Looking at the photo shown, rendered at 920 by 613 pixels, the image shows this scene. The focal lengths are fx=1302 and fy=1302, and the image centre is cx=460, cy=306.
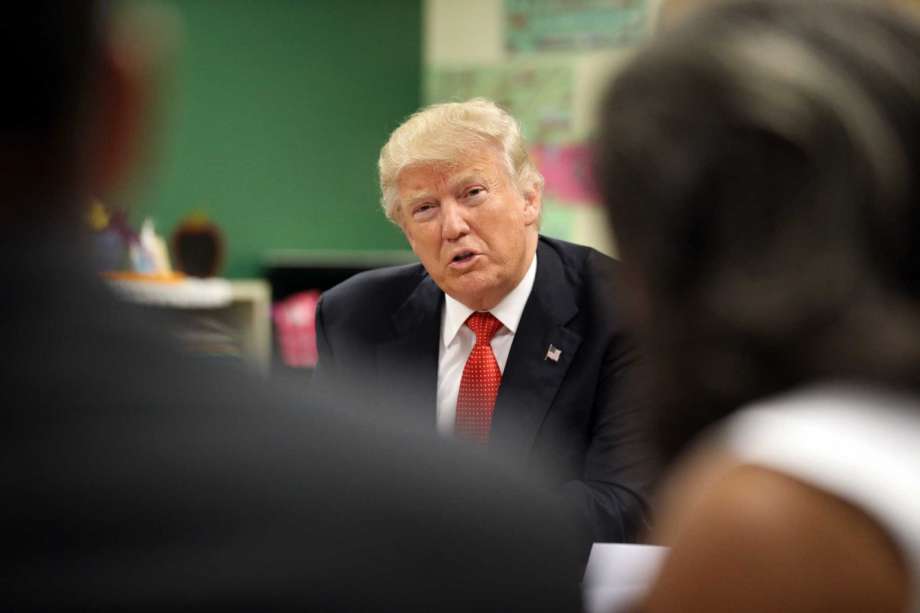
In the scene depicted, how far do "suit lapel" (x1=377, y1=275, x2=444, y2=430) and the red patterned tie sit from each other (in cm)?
6

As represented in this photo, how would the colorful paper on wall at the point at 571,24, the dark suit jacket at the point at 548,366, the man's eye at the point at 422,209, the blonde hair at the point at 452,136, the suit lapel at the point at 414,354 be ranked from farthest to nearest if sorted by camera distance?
the colorful paper on wall at the point at 571,24
the man's eye at the point at 422,209
the blonde hair at the point at 452,136
the suit lapel at the point at 414,354
the dark suit jacket at the point at 548,366

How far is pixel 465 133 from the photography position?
2721 mm

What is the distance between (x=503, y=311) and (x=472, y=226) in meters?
0.20

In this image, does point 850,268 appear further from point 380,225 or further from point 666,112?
point 380,225

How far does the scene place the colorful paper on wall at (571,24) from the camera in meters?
6.42

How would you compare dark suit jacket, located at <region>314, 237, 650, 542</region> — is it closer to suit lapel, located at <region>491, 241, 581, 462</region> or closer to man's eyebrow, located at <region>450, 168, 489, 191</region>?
suit lapel, located at <region>491, 241, 581, 462</region>

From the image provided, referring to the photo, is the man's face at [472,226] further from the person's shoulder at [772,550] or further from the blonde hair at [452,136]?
the person's shoulder at [772,550]

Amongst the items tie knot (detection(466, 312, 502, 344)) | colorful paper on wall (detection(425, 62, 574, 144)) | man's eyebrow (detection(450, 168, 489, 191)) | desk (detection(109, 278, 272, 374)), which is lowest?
desk (detection(109, 278, 272, 374))

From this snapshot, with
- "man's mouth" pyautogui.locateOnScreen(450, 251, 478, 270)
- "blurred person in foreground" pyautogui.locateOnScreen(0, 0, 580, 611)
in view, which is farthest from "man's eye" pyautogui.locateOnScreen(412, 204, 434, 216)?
"blurred person in foreground" pyautogui.locateOnScreen(0, 0, 580, 611)

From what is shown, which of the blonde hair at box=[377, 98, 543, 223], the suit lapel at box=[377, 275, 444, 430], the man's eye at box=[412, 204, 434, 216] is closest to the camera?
the suit lapel at box=[377, 275, 444, 430]

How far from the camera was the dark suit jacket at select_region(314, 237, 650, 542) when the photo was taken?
238 cm

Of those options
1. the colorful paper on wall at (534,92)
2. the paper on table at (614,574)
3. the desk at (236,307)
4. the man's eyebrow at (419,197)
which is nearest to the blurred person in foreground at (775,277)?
the paper on table at (614,574)

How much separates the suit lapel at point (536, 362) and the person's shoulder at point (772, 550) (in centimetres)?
157

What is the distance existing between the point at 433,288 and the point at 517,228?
0.23 metres
